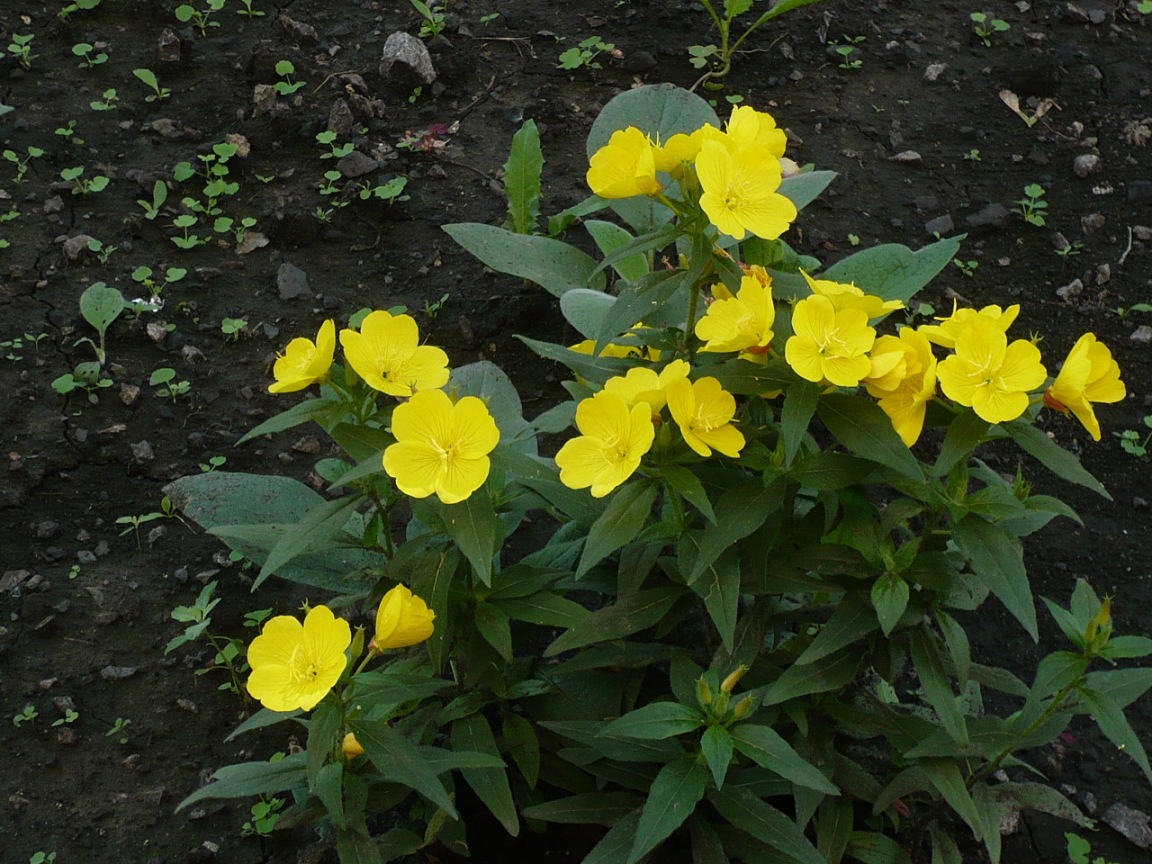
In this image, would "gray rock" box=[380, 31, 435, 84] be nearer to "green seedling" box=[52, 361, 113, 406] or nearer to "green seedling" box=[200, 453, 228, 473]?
"green seedling" box=[52, 361, 113, 406]

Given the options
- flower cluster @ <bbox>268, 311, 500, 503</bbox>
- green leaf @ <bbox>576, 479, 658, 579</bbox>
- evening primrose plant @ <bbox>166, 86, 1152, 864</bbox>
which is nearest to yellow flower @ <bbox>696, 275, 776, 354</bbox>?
evening primrose plant @ <bbox>166, 86, 1152, 864</bbox>

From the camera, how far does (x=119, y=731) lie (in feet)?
7.50

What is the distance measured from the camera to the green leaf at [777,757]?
157 cm

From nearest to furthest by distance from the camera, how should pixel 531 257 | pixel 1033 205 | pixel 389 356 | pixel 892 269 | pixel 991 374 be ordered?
pixel 991 374
pixel 389 356
pixel 892 269
pixel 531 257
pixel 1033 205

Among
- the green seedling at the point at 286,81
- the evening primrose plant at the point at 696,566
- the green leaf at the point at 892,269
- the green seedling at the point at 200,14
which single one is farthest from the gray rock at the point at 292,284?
the green leaf at the point at 892,269

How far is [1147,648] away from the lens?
5.46ft

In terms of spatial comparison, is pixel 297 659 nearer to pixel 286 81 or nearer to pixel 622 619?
pixel 622 619

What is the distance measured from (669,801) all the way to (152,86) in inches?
121

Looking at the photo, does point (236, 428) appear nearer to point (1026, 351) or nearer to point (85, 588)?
point (85, 588)

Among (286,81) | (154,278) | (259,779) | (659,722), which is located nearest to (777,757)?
(659,722)

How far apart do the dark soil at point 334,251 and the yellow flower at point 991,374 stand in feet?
3.74

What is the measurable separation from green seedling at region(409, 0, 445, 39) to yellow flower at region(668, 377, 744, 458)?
8.82ft

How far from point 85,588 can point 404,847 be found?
1.11m

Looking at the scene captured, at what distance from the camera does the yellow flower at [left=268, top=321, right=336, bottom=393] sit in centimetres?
163
